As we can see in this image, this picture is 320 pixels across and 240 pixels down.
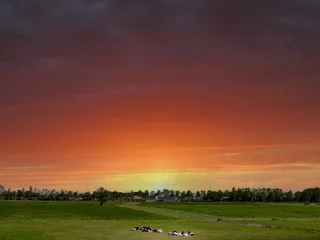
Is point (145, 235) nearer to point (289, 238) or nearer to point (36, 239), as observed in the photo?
point (36, 239)

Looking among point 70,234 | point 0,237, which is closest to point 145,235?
point 70,234

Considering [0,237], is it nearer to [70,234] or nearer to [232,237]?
[70,234]

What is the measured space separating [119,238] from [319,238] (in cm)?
2540

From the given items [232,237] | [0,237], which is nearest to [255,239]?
[232,237]

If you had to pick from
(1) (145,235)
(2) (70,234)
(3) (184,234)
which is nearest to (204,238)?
(3) (184,234)

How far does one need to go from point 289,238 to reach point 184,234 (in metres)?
13.3

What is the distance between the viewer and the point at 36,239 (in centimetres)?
5331

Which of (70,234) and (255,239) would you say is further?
(70,234)

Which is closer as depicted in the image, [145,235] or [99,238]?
[99,238]

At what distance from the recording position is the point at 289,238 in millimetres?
56875

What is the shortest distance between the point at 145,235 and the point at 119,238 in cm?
468

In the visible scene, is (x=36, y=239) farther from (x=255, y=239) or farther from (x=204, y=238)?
(x=255, y=239)

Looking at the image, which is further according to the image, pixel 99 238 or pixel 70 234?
pixel 70 234

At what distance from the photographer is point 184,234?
57562 millimetres
